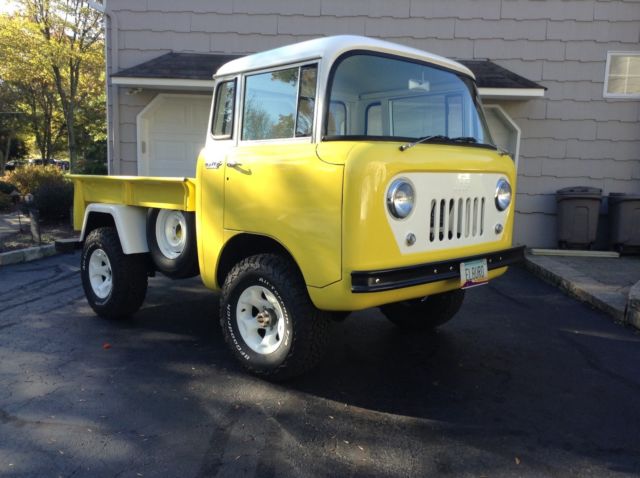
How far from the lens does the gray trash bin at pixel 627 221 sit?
8.05m

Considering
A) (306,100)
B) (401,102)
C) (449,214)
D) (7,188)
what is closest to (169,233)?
(306,100)

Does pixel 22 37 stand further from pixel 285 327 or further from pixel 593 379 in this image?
pixel 593 379

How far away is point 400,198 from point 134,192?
2610 millimetres

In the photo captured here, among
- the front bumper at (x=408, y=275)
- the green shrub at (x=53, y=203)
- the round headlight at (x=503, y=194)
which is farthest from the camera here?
the green shrub at (x=53, y=203)

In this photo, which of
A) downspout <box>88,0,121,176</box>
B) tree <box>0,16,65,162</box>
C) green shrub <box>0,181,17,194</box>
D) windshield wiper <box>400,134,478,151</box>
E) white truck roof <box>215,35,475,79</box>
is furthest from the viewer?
tree <box>0,16,65,162</box>

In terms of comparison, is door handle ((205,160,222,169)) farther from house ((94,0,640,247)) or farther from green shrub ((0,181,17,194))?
green shrub ((0,181,17,194))

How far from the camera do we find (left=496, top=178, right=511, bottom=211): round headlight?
379 cm

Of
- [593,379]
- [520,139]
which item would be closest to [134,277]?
[593,379]

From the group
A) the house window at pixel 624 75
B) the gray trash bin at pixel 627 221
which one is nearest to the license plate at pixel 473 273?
the gray trash bin at pixel 627 221

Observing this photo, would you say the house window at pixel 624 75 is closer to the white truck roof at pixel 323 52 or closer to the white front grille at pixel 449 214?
the white truck roof at pixel 323 52

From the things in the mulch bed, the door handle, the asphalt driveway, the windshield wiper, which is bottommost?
the asphalt driveway

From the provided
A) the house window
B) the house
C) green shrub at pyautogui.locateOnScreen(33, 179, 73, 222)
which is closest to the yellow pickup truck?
the house

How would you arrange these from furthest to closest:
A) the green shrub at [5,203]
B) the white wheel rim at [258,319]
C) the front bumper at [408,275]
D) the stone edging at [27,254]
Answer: the green shrub at [5,203] < the stone edging at [27,254] < the white wheel rim at [258,319] < the front bumper at [408,275]

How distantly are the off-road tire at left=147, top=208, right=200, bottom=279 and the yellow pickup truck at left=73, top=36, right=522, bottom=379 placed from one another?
0.7 inches
